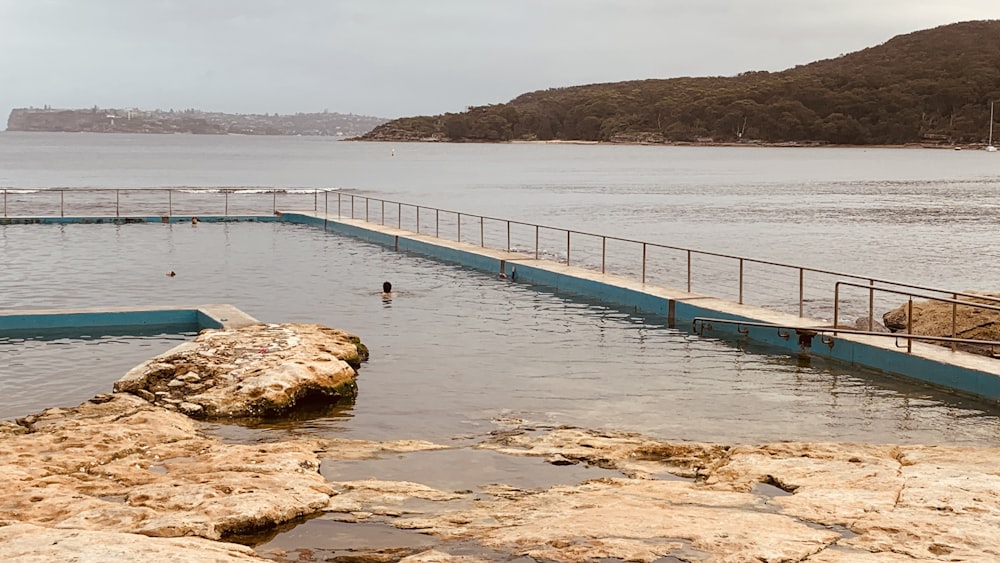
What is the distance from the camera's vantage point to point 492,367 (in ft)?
56.0

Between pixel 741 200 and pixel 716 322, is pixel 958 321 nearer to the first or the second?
pixel 716 322

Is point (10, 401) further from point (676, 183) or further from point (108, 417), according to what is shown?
point (676, 183)

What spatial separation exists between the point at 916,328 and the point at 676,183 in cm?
9222

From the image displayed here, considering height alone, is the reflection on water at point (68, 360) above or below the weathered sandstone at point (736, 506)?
below

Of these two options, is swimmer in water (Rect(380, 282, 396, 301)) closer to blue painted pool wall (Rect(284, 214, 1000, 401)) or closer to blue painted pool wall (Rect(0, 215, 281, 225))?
blue painted pool wall (Rect(284, 214, 1000, 401))

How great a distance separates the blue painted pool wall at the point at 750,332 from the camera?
1534cm

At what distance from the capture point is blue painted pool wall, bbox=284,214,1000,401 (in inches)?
604

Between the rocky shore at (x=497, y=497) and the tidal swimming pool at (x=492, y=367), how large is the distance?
1215 millimetres

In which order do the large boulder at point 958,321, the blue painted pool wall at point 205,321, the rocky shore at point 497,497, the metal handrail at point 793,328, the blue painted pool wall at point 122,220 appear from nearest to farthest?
1. the rocky shore at point 497,497
2. the metal handrail at point 793,328
3. the large boulder at point 958,321
4. the blue painted pool wall at point 205,321
5. the blue painted pool wall at point 122,220

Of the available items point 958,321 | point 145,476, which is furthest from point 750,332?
point 145,476

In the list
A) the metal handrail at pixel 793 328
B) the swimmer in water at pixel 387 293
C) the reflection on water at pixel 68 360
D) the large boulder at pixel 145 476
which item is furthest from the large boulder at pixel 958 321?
the reflection on water at pixel 68 360

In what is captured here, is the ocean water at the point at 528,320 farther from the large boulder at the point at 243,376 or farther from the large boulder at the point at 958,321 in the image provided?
the large boulder at the point at 958,321

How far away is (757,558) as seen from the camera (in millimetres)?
7832

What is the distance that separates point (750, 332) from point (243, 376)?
29.9 feet
